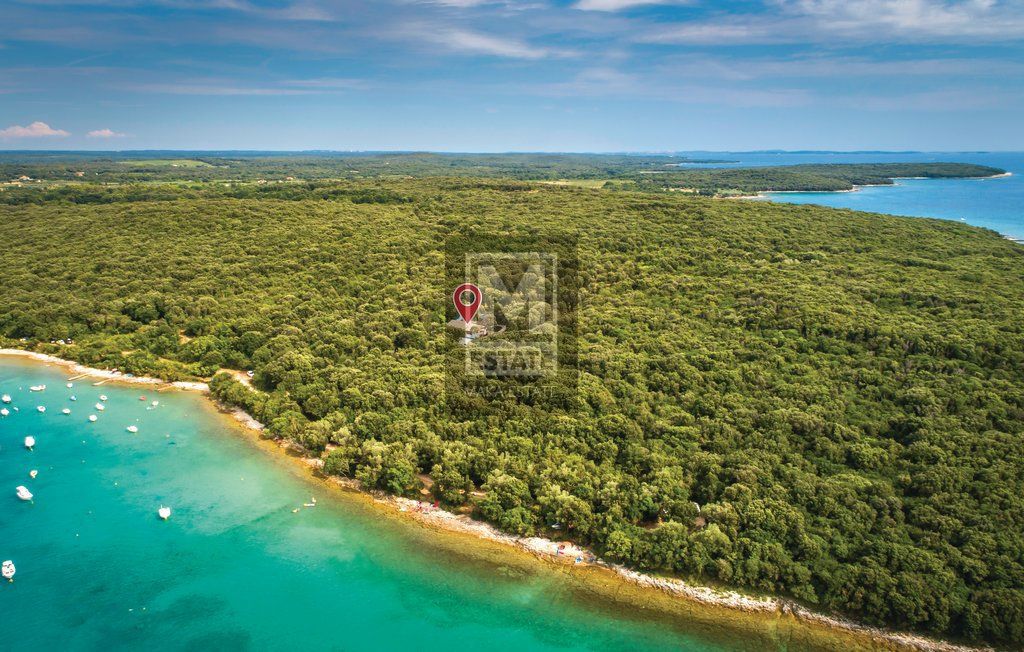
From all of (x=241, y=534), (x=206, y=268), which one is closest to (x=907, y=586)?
(x=241, y=534)

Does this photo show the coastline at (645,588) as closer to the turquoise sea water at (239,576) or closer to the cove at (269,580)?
the cove at (269,580)

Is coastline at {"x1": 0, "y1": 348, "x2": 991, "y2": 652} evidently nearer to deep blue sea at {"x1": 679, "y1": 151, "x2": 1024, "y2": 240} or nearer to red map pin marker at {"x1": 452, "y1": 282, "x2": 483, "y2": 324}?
red map pin marker at {"x1": 452, "y1": 282, "x2": 483, "y2": 324}

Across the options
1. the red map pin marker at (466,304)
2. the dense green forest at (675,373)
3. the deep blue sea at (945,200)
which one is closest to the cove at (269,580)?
the dense green forest at (675,373)

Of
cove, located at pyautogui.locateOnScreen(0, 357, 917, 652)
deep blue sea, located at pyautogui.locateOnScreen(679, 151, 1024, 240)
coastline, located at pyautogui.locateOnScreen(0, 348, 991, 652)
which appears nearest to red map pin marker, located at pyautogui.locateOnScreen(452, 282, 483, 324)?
coastline, located at pyautogui.locateOnScreen(0, 348, 991, 652)

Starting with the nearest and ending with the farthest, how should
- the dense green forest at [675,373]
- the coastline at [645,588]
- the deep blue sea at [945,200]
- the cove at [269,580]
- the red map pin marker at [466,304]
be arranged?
the coastline at [645,588] < the cove at [269,580] < the dense green forest at [675,373] < the red map pin marker at [466,304] < the deep blue sea at [945,200]

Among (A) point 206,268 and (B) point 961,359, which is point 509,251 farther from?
(B) point 961,359
